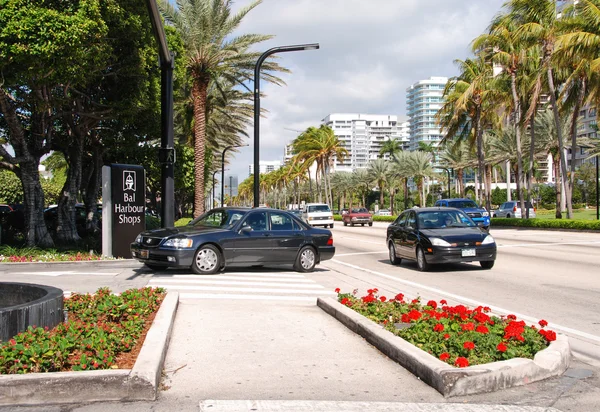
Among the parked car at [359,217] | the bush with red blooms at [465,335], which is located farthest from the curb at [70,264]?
the parked car at [359,217]

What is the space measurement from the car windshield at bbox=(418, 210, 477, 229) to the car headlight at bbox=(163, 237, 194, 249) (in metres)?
5.97

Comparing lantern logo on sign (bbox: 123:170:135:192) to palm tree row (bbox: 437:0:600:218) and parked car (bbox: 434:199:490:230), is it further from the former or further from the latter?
palm tree row (bbox: 437:0:600:218)

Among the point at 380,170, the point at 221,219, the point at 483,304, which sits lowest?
the point at 483,304

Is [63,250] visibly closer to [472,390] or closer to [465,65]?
[472,390]

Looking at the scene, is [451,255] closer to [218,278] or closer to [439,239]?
[439,239]

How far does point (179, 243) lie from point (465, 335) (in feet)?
26.2

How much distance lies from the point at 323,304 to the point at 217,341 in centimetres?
250

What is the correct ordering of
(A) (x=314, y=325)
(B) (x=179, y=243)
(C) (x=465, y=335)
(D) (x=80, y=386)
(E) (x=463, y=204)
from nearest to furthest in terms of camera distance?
(D) (x=80, y=386), (C) (x=465, y=335), (A) (x=314, y=325), (B) (x=179, y=243), (E) (x=463, y=204)

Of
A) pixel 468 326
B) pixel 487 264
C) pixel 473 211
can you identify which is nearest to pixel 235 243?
pixel 487 264

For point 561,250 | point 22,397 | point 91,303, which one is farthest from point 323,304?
point 561,250

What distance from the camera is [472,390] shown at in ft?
16.0

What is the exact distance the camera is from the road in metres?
4.93

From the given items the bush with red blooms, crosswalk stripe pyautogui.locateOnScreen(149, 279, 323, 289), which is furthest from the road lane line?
crosswalk stripe pyautogui.locateOnScreen(149, 279, 323, 289)

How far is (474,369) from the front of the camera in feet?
16.2
